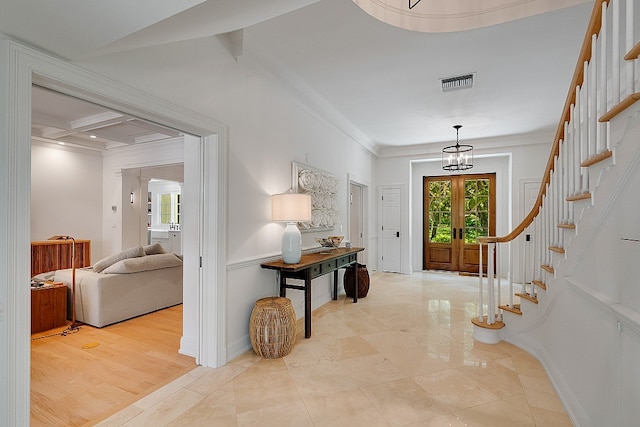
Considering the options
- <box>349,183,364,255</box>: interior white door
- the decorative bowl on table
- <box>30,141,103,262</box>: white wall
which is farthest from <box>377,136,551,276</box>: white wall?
<box>30,141,103,262</box>: white wall

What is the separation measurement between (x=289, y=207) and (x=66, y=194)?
492cm

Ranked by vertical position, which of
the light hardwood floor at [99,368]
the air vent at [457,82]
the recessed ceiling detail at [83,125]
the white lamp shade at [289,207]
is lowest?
the light hardwood floor at [99,368]

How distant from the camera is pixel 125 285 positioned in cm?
384

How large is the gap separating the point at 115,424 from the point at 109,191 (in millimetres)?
5332

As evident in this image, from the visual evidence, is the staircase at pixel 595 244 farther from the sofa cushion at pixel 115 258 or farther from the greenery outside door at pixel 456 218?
the sofa cushion at pixel 115 258

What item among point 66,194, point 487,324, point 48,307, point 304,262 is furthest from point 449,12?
point 66,194

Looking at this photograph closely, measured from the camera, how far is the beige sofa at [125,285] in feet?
12.0

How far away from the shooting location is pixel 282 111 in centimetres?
359

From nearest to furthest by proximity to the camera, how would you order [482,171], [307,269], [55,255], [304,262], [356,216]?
[307,269], [304,262], [55,255], [356,216], [482,171]

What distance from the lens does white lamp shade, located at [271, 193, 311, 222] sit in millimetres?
3209

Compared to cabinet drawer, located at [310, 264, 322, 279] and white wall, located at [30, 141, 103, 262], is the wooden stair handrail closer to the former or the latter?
cabinet drawer, located at [310, 264, 322, 279]

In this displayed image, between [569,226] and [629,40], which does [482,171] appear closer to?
[569,226]

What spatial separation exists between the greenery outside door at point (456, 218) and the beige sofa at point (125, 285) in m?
5.45

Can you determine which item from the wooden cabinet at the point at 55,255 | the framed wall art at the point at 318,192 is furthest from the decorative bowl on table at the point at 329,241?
the wooden cabinet at the point at 55,255
